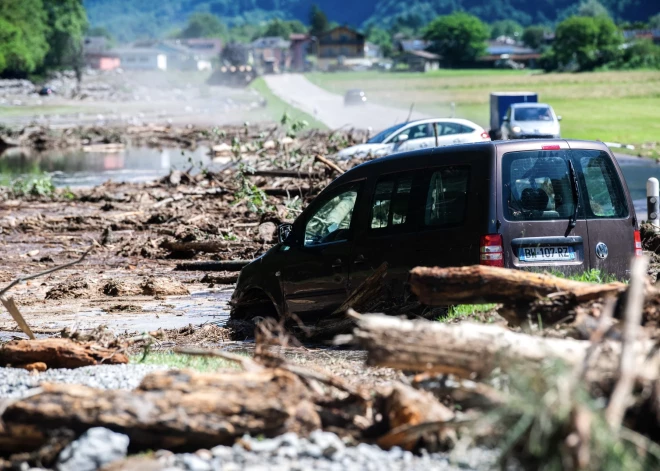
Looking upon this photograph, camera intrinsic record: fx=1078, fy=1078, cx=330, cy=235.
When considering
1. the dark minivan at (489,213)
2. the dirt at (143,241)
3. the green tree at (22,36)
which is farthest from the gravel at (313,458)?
the green tree at (22,36)

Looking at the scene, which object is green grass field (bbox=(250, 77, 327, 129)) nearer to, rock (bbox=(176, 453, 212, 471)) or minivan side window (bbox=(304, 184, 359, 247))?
minivan side window (bbox=(304, 184, 359, 247))

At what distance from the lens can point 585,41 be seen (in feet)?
472

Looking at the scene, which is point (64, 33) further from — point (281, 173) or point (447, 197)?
point (447, 197)

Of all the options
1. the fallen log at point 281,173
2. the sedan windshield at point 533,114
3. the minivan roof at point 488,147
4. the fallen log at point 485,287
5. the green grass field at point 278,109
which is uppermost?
the minivan roof at point 488,147

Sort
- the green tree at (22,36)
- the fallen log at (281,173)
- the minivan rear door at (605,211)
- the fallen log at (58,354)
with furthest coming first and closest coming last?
the green tree at (22,36), the fallen log at (281,173), the minivan rear door at (605,211), the fallen log at (58,354)

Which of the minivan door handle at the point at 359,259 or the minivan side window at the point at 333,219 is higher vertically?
the minivan side window at the point at 333,219

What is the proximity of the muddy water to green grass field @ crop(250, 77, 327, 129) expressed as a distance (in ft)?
26.1

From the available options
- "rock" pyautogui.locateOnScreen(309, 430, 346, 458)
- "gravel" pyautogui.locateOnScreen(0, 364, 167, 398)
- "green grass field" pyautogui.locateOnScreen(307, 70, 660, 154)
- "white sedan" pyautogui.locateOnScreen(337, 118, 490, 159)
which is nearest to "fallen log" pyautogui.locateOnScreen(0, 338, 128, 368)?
"gravel" pyautogui.locateOnScreen(0, 364, 167, 398)

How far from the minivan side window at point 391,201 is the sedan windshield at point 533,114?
103 ft

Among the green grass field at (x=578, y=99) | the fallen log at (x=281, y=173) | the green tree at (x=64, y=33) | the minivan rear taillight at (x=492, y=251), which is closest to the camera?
the minivan rear taillight at (x=492, y=251)

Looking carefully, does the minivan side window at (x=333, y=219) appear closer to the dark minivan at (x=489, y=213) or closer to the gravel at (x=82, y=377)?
the dark minivan at (x=489, y=213)

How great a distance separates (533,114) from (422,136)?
1192 cm

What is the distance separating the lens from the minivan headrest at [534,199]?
364 inches

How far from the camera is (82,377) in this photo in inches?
301
